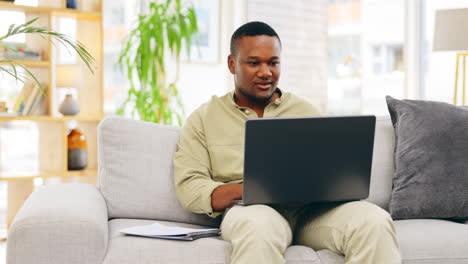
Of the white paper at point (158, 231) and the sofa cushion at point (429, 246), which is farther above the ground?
the white paper at point (158, 231)

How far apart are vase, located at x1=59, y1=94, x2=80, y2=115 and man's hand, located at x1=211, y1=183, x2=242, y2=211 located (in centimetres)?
208

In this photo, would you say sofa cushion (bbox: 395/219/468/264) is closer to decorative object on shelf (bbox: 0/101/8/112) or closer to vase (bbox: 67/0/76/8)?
decorative object on shelf (bbox: 0/101/8/112)

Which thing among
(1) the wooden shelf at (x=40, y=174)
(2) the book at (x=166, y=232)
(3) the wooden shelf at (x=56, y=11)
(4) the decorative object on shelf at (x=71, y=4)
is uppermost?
(4) the decorative object on shelf at (x=71, y=4)

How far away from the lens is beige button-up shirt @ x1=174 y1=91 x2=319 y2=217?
2.04 m

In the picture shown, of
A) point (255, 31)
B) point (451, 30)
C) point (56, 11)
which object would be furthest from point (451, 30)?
point (56, 11)

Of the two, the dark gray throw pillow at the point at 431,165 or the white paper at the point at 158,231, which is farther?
the dark gray throw pillow at the point at 431,165

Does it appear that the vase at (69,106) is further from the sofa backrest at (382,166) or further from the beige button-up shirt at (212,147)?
the sofa backrest at (382,166)

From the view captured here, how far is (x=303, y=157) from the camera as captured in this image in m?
1.75

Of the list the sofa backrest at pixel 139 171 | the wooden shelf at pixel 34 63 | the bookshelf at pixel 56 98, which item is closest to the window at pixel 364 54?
the bookshelf at pixel 56 98

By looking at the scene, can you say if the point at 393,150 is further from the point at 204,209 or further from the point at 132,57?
the point at 132,57

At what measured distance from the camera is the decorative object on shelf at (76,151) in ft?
12.5

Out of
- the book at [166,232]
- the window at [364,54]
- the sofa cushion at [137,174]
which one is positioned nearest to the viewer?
the book at [166,232]

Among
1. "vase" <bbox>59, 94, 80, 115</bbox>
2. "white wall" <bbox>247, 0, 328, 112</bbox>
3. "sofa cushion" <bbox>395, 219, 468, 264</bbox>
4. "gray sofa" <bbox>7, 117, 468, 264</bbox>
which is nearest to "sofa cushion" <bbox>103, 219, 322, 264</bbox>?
"gray sofa" <bbox>7, 117, 468, 264</bbox>

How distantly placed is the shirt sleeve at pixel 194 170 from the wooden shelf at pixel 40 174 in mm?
1755
